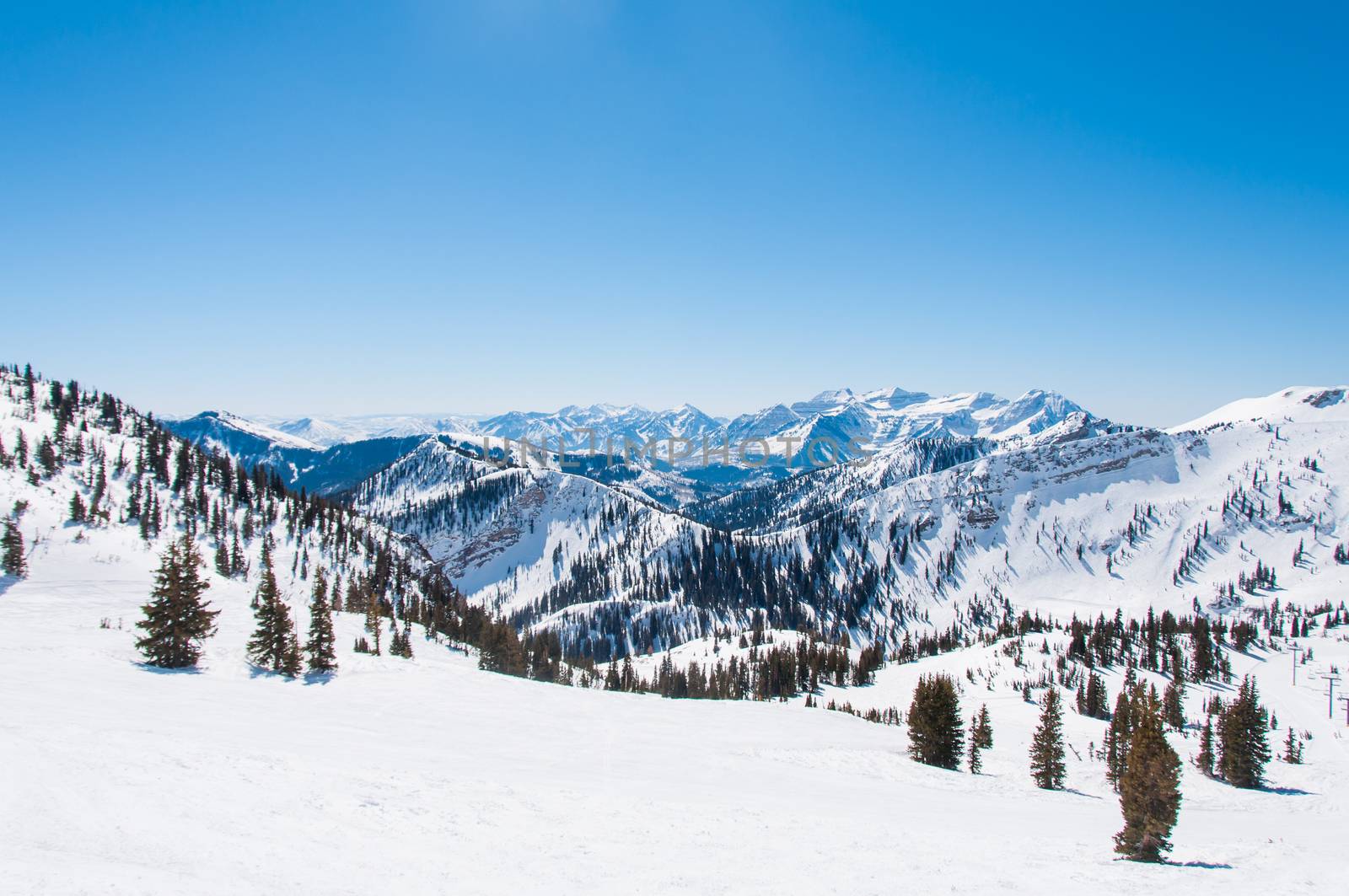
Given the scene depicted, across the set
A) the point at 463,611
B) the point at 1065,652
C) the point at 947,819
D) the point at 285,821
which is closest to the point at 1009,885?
the point at 947,819

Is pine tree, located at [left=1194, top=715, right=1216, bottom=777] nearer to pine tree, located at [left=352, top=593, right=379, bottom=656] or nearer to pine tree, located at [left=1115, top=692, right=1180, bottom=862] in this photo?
pine tree, located at [left=1115, top=692, right=1180, bottom=862]

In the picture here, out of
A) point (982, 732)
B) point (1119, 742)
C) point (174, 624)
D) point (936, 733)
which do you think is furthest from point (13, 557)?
point (1119, 742)

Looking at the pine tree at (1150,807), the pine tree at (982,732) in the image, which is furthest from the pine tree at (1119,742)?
the pine tree at (1150,807)

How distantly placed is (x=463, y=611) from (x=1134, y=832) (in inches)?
5580

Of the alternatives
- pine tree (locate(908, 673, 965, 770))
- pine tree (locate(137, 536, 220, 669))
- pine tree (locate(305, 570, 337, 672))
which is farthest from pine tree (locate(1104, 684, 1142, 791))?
pine tree (locate(137, 536, 220, 669))

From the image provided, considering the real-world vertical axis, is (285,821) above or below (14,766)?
below

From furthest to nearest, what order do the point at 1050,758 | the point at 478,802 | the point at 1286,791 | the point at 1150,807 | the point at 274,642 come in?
the point at 1286,791 → the point at 1050,758 → the point at 274,642 → the point at 1150,807 → the point at 478,802

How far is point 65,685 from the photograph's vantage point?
1283 inches

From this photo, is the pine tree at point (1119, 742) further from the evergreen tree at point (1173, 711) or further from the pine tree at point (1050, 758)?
the evergreen tree at point (1173, 711)

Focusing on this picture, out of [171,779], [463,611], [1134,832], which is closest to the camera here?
[171,779]

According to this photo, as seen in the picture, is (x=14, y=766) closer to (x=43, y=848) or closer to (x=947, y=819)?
(x=43, y=848)

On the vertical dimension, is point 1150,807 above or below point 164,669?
below

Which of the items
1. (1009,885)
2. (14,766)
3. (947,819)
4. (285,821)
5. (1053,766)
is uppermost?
(14,766)

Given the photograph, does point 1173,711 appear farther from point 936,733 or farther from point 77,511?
point 77,511
